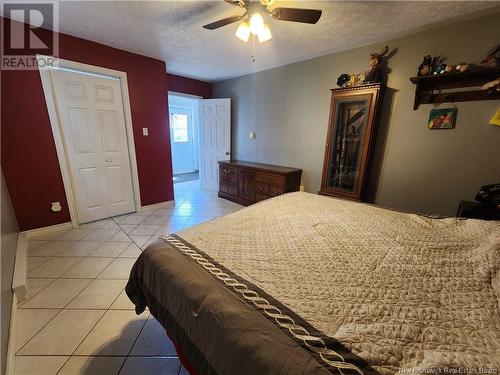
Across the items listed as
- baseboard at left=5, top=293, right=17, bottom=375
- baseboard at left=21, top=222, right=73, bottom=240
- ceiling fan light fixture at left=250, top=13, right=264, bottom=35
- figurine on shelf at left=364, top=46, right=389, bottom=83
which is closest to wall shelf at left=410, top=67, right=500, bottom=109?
figurine on shelf at left=364, top=46, right=389, bottom=83

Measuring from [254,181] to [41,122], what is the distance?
291cm

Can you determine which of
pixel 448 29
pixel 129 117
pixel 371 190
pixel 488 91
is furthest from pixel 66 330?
pixel 448 29

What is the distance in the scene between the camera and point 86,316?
1510mm

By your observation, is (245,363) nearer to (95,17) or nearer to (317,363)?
(317,363)

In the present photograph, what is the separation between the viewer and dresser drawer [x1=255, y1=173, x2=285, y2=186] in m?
3.23

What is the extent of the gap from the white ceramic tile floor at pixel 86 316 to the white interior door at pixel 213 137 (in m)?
2.28

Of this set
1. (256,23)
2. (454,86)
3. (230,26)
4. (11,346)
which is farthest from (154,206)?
(454,86)

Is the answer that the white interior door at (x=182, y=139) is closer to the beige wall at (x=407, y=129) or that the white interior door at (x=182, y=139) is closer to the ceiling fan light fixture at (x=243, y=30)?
the beige wall at (x=407, y=129)

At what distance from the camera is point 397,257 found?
3.35 ft

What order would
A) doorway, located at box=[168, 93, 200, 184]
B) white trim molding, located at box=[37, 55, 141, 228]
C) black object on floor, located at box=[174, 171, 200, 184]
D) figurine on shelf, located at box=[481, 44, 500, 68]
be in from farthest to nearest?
doorway, located at box=[168, 93, 200, 184] → black object on floor, located at box=[174, 171, 200, 184] → white trim molding, located at box=[37, 55, 141, 228] → figurine on shelf, located at box=[481, 44, 500, 68]

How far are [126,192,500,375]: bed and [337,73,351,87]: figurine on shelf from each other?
78.0 inches

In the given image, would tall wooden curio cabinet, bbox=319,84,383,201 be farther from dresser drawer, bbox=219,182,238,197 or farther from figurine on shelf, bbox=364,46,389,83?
dresser drawer, bbox=219,182,238,197

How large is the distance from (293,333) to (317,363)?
99mm

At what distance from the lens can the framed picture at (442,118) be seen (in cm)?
→ 208
